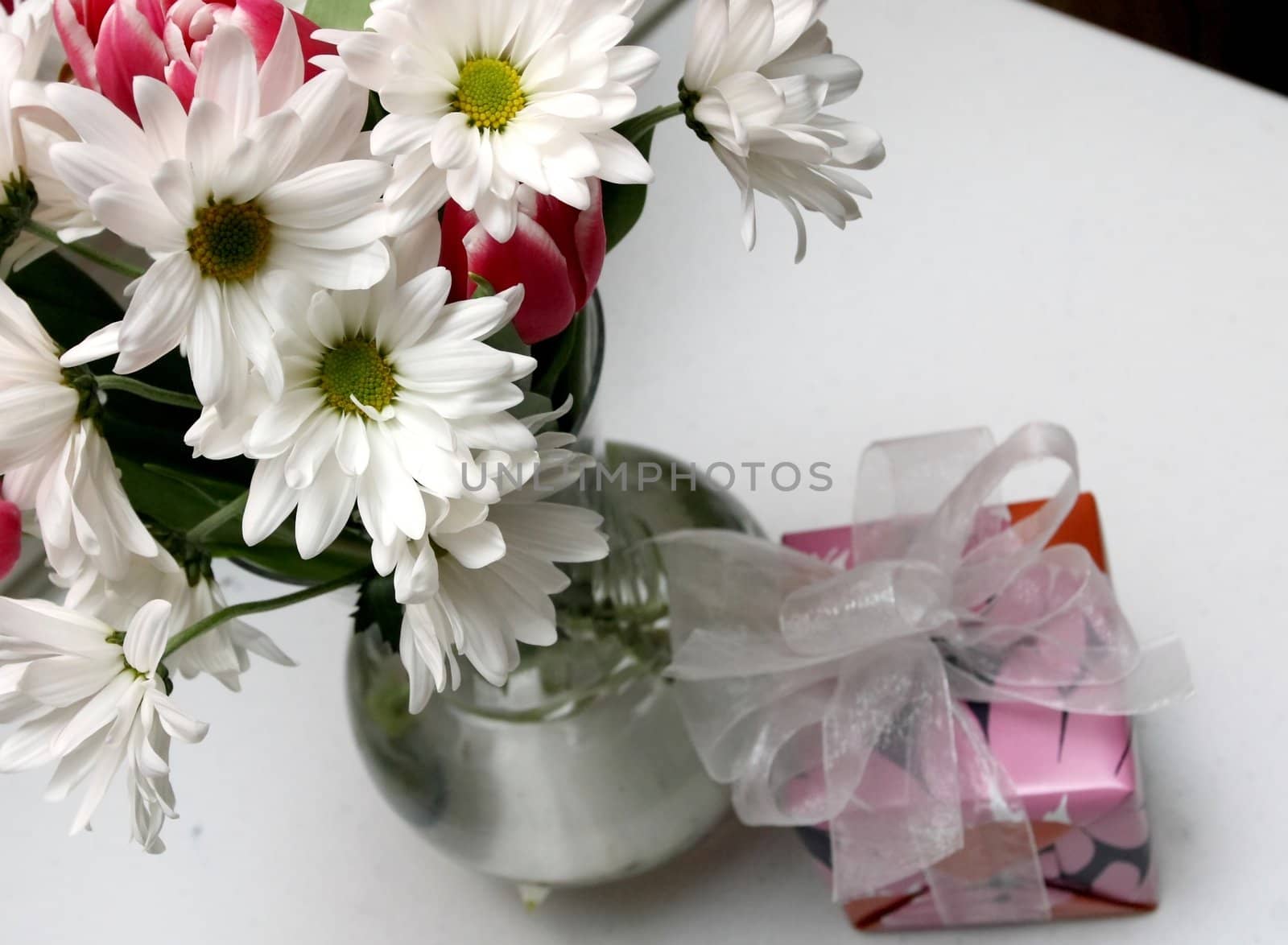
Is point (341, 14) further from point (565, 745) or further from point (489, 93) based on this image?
point (565, 745)

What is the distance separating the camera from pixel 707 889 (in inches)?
22.2

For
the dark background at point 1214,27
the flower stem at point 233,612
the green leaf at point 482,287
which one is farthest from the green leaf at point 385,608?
the dark background at point 1214,27

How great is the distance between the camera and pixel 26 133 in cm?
29

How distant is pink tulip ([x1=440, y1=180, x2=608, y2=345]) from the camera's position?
28 centimetres

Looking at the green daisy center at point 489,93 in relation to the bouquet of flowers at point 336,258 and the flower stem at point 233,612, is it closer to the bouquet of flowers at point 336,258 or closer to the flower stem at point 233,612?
the bouquet of flowers at point 336,258

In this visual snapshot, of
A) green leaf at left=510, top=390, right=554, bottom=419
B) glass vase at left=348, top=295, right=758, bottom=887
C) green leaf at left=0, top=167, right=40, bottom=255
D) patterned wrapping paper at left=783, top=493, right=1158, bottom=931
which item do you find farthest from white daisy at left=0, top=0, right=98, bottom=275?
patterned wrapping paper at left=783, top=493, right=1158, bottom=931

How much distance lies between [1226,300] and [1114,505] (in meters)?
0.13

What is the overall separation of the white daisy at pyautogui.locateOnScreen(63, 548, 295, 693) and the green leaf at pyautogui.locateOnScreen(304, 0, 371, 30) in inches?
5.3

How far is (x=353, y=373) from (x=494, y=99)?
65 mm

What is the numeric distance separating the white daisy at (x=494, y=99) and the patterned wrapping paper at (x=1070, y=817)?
32 centimetres

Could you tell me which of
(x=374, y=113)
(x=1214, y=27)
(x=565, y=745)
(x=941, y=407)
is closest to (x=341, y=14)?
(x=374, y=113)

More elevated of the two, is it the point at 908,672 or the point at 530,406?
the point at 530,406

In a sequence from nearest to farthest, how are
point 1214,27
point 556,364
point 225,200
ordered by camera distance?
point 225,200 → point 556,364 → point 1214,27

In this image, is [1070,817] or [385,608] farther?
[1070,817]
